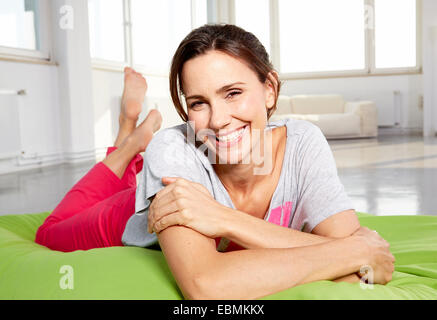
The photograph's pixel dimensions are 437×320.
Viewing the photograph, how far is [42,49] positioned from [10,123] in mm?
1088

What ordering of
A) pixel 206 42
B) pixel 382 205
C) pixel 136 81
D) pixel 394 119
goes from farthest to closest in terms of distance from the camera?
pixel 394 119, pixel 382 205, pixel 136 81, pixel 206 42

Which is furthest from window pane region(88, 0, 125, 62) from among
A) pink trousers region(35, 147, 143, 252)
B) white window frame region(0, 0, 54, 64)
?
pink trousers region(35, 147, 143, 252)

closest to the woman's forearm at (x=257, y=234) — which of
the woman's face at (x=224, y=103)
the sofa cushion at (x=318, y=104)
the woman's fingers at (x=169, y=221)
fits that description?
the woman's fingers at (x=169, y=221)

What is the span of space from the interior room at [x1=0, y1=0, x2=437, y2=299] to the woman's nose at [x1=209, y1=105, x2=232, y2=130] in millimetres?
490

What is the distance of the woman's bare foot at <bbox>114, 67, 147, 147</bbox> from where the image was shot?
250 cm

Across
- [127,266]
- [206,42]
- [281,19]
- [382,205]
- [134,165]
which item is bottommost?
[382,205]

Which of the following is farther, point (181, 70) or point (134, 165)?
point (134, 165)

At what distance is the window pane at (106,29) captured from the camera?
647cm

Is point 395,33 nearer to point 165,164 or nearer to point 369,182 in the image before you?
point 369,182

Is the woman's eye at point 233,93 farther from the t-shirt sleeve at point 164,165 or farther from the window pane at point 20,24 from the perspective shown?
the window pane at point 20,24
